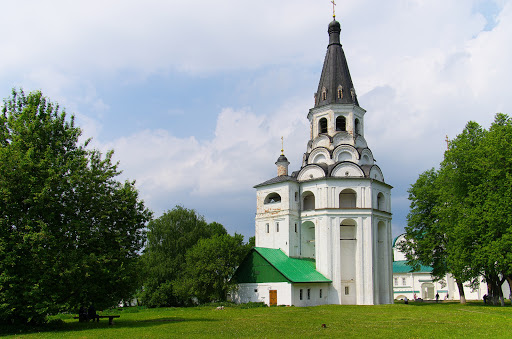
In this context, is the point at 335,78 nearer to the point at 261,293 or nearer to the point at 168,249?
the point at 261,293

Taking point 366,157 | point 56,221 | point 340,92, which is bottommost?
point 56,221

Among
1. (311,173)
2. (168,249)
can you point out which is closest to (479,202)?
(311,173)

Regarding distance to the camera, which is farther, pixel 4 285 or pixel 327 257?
pixel 327 257

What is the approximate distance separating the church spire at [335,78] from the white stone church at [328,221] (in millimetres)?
96

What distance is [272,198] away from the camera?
4541 centimetres

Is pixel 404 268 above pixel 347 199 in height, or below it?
below

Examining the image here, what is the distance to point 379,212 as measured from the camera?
4294 cm

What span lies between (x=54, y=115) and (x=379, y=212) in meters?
29.4

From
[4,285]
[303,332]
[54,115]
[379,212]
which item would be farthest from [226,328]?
[379,212]

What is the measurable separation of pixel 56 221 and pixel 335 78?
32073 millimetres

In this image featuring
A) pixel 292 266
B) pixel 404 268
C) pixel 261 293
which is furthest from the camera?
pixel 404 268

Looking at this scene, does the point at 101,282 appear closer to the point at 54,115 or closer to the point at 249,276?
the point at 54,115

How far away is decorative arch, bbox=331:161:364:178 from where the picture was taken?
42250 mm

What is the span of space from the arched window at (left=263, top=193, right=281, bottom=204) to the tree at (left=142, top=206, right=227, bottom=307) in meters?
7.13
